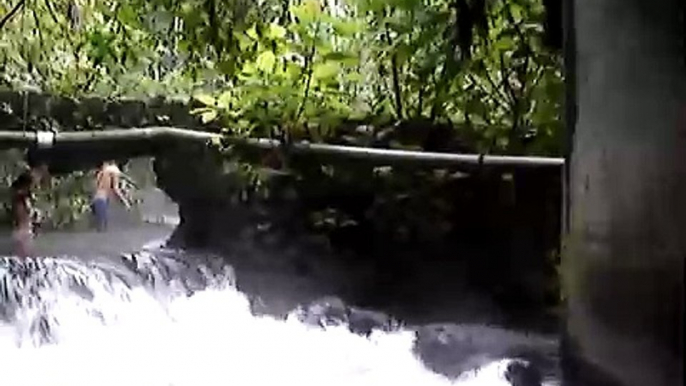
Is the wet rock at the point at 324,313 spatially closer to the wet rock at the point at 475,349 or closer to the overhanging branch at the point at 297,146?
the wet rock at the point at 475,349

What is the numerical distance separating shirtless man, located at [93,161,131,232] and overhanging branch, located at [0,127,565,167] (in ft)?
1.16

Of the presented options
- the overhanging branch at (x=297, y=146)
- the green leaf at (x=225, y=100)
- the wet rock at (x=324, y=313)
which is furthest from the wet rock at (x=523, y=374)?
the green leaf at (x=225, y=100)

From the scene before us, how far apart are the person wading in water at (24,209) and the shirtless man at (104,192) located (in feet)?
0.63

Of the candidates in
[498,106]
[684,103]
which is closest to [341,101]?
[498,106]

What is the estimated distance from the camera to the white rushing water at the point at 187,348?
8.30 ft

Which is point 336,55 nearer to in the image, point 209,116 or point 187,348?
point 209,116

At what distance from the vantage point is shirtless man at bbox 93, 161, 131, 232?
3396 millimetres

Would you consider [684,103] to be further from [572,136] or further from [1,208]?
[1,208]

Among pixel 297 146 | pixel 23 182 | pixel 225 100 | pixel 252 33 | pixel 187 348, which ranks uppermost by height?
pixel 252 33

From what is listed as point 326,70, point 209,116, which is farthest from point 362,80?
point 209,116

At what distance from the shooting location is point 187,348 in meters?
2.79

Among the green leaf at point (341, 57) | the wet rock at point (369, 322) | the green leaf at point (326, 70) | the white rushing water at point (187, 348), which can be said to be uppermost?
the green leaf at point (341, 57)

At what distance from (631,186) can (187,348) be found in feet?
7.34

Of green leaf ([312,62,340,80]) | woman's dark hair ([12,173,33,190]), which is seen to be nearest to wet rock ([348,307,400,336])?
green leaf ([312,62,340,80])
